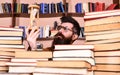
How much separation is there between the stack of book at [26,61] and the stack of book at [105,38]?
242mm

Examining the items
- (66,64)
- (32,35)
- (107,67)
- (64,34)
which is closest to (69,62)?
(66,64)

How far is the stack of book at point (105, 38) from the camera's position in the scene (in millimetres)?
1034

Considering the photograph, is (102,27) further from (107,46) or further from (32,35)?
(32,35)

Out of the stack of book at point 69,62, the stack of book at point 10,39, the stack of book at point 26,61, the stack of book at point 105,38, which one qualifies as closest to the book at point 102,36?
the stack of book at point 105,38

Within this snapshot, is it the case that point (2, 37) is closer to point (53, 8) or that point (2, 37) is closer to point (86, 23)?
point (86, 23)

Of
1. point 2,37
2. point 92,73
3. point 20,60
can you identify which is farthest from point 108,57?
point 2,37

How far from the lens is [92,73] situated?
1007 millimetres

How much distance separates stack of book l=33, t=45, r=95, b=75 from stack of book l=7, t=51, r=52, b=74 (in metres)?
0.07

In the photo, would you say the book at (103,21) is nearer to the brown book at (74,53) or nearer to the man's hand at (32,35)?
the brown book at (74,53)

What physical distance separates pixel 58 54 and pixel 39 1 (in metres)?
2.68

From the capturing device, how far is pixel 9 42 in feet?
3.81

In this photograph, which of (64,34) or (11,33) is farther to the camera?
(64,34)

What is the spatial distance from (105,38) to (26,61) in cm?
38

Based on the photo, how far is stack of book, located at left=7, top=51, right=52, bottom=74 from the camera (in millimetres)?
1040
